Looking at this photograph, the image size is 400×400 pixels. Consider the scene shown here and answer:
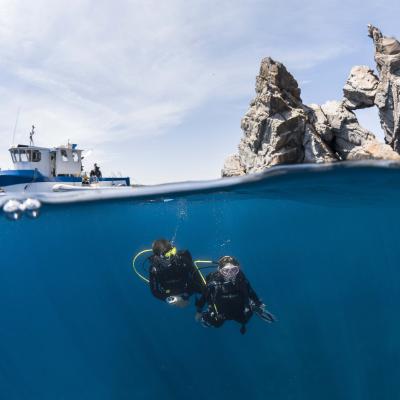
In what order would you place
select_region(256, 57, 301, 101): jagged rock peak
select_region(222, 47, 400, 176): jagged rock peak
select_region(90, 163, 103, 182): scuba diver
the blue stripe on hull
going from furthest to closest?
select_region(256, 57, 301, 101): jagged rock peak
select_region(222, 47, 400, 176): jagged rock peak
select_region(90, 163, 103, 182): scuba diver
the blue stripe on hull

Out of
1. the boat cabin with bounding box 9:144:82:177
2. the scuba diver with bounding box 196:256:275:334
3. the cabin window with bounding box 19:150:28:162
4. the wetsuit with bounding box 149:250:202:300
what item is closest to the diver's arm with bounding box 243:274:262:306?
the scuba diver with bounding box 196:256:275:334

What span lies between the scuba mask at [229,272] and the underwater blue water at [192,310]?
4.22 m

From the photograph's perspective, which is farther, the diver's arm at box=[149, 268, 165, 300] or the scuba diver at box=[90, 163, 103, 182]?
the scuba diver at box=[90, 163, 103, 182]

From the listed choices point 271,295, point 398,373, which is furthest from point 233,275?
point 271,295

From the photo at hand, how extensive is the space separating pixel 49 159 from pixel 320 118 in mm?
28224

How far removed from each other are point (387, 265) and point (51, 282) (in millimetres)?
20173

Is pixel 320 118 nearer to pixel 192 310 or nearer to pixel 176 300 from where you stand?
pixel 192 310

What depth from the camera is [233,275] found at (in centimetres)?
902

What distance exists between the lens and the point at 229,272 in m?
9.02

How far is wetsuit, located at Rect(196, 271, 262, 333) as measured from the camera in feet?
29.3

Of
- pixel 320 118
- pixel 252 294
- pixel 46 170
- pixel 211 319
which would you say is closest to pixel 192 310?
pixel 211 319

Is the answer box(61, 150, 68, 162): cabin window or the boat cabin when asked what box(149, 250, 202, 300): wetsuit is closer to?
Result: the boat cabin

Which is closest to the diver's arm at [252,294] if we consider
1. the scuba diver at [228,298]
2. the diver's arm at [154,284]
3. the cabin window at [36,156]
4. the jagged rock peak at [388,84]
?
the scuba diver at [228,298]

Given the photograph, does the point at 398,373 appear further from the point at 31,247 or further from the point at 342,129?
the point at 342,129
